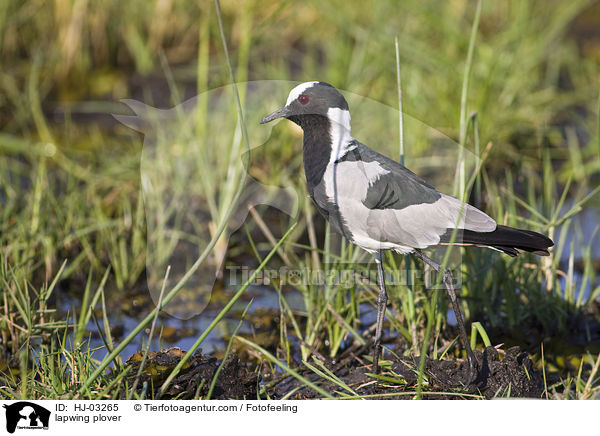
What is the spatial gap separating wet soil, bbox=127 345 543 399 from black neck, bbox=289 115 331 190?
635 millimetres

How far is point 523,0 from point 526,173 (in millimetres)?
1079

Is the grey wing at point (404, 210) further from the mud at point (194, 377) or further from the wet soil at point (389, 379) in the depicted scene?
the mud at point (194, 377)

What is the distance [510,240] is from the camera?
1827 mm

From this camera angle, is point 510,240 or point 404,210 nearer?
point 510,240

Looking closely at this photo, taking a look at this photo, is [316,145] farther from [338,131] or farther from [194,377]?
[194,377]

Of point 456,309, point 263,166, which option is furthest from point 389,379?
point 263,166

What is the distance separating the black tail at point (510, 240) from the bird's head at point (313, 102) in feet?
1.52

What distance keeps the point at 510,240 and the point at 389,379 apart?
583 mm

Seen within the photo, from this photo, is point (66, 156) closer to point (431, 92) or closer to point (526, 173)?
point (431, 92)

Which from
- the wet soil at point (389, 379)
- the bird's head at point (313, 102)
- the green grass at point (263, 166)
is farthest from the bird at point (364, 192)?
the wet soil at point (389, 379)

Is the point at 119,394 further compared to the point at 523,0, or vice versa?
the point at 523,0

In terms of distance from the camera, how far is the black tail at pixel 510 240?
5.97ft

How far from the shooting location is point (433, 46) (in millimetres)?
4977
